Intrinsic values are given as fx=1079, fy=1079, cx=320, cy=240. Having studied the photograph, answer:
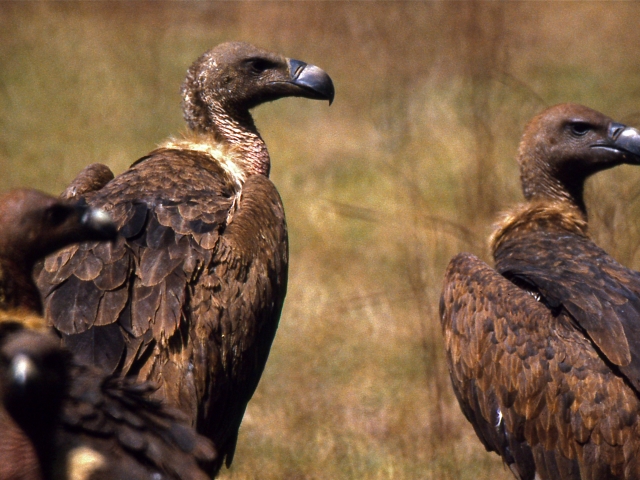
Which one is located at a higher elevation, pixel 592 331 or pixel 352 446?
pixel 592 331

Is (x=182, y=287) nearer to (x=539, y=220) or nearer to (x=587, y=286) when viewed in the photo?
(x=587, y=286)

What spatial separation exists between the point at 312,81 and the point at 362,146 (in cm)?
784

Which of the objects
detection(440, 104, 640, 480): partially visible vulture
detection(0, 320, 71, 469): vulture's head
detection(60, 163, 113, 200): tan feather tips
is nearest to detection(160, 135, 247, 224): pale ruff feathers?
Result: detection(60, 163, 113, 200): tan feather tips

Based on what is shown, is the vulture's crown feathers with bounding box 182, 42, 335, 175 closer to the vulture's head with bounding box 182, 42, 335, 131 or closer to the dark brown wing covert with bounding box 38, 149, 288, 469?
the vulture's head with bounding box 182, 42, 335, 131

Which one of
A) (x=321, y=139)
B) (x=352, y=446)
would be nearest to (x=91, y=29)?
(x=321, y=139)

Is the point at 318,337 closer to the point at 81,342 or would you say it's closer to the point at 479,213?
the point at 479,213

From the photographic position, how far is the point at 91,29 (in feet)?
56.1

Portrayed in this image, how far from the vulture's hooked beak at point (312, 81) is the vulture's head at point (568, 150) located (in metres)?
1.25

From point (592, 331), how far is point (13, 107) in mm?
11037

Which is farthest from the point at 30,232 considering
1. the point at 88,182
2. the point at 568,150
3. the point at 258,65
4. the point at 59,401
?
the point at 568,150

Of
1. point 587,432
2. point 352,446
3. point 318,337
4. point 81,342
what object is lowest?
point 318,337

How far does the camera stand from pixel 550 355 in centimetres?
466

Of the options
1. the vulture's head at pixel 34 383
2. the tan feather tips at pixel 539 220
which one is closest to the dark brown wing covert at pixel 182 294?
the vulture's head at pixel 34 383

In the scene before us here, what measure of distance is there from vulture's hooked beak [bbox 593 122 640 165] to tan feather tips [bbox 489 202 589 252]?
1.31 feet
